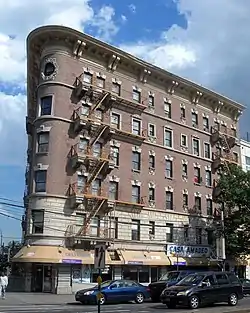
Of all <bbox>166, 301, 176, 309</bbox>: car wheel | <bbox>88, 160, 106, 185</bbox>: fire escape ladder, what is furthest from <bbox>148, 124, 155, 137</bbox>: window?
<bbox>166, 301, 176, 309</bbox>: car wheel

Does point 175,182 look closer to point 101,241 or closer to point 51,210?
point 101,241

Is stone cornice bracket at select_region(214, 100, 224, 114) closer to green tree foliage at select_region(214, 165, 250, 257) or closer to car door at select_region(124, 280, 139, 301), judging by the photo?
green tree foliage at select_region(214, 165, 250, 257)

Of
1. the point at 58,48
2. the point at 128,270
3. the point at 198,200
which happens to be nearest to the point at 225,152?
the point at 198,200

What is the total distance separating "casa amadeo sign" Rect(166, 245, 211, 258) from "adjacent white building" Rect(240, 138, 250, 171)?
15.6 metres

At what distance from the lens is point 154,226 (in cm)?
4409

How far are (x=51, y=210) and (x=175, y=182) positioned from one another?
49.1 ft

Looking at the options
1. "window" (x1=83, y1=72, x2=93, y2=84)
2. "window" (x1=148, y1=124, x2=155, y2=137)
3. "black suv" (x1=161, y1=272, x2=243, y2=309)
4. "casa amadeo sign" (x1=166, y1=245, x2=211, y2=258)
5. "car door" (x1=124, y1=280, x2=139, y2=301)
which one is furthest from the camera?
"window" (x1=148, y1=124, x2=155, y2=137)

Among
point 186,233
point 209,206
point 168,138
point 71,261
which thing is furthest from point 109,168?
point 209,206

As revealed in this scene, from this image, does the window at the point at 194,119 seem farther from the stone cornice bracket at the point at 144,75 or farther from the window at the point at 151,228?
the window at the point at 151,228

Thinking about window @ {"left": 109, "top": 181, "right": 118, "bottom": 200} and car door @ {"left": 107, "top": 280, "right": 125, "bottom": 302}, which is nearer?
car door @ {"left": 107, "top": 280, "right": 125, "bottom": 302}

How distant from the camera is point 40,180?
38.7 m

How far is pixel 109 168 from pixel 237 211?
1545 cm

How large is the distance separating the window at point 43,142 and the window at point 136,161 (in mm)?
9059

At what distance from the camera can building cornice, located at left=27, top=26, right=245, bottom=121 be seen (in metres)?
41.1
